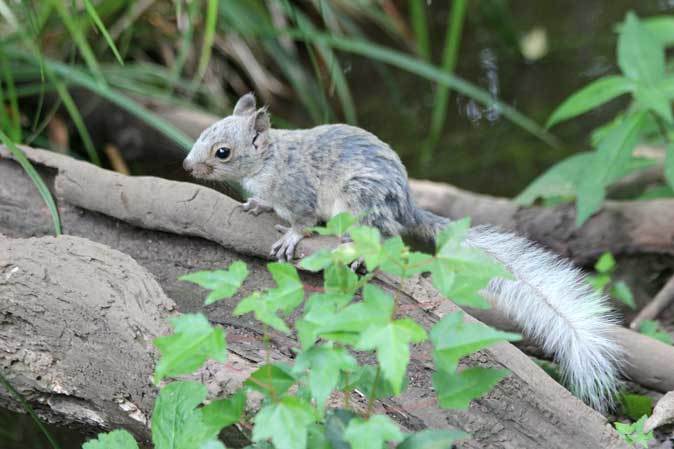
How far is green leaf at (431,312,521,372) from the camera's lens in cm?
169

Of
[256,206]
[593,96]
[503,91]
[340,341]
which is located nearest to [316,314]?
[340,341]

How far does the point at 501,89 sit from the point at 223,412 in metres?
4.20

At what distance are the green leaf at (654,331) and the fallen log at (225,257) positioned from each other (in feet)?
2.87

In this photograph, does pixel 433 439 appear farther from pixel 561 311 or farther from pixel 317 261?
pixel 561 311

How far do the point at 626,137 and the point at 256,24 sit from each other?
2.23 meters

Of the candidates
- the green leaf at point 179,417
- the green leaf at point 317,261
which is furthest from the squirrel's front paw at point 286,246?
the green leaf at point 317,261

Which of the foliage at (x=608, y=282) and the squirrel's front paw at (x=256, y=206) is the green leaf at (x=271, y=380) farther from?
the foliage at (x=608, y=282)

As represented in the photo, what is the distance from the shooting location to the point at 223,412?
1.79 m

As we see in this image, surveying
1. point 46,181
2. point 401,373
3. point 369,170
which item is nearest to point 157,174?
point 46,181

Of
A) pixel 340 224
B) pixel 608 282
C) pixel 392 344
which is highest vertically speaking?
pixel 340 224

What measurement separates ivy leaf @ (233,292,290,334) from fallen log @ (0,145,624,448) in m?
0.53

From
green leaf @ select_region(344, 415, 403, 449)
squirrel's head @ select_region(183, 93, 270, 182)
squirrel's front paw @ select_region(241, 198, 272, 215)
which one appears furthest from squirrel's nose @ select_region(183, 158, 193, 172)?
green leaf @ select_region(344, 415, 403, 449)

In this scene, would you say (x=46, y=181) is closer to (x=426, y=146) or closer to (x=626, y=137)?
(x=626, y=137)

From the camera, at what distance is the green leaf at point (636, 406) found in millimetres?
2607
